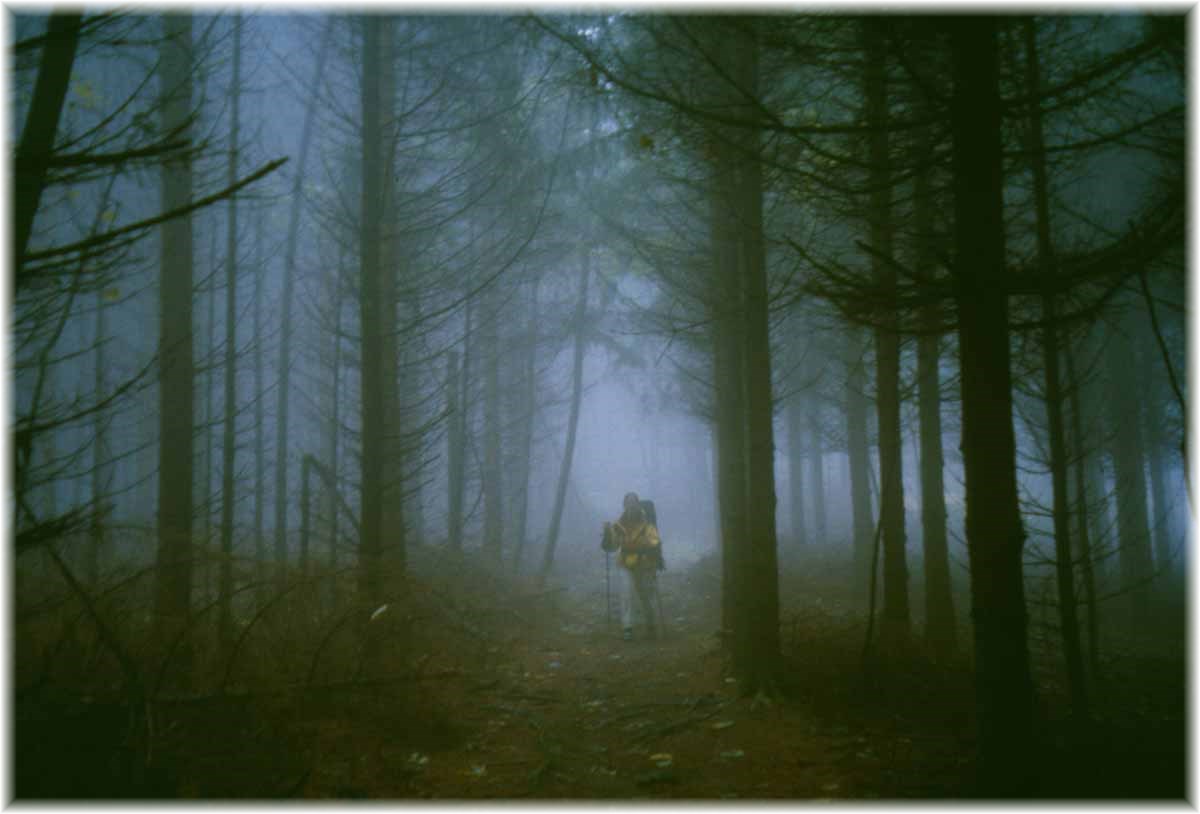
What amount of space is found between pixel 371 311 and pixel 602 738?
5.45 meters

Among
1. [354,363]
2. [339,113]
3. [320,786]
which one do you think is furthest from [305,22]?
[320,786]

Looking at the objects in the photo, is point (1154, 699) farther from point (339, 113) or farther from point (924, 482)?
point (339, 113)

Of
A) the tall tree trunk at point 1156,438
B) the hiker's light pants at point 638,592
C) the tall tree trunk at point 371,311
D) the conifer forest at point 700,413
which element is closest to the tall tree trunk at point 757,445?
the conifer forest at point 700,413

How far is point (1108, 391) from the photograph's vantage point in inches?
633

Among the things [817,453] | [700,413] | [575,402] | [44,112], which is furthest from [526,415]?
[44,112]

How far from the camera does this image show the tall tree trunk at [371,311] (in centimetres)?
818

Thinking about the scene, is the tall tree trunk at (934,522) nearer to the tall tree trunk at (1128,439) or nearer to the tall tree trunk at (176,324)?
the tall tree trunk at (176,324)

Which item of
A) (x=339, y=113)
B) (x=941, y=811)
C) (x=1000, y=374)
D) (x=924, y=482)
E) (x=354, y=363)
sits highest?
(x=339, y=113)

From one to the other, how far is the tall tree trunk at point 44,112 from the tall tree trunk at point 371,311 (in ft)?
15.0

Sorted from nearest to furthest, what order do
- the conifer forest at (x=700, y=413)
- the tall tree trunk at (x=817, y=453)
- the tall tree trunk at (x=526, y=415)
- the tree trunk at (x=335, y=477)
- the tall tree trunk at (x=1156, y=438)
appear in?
the conifer forest at (x=700, y=413), the tree trunk at (x=335, y=477), the tall tree trunk at (x=1156, y=438), the tall tree trunk at (x=526, y=415), the tall tree trunk at (x=817, y=453)

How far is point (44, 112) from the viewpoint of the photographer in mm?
3598

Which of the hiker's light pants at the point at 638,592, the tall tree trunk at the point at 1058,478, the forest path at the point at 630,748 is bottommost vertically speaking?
the forest path at the point at 630,748

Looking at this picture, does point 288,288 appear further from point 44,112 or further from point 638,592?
point 44,112

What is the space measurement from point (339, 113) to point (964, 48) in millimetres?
7268
